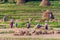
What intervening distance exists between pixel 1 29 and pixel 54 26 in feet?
16.4

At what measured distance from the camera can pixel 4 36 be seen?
29953 mm

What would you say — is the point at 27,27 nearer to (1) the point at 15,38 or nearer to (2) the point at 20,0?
(1) the point at 15,38

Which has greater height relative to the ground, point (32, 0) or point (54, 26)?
point (54, 26)

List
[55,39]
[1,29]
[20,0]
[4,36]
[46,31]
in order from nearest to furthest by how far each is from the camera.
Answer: [55,39]
[4,36]
[46,31]
[1,29]
[20,0]

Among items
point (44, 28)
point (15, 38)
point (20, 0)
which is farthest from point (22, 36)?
point (20, 0)

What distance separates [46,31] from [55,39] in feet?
13.8

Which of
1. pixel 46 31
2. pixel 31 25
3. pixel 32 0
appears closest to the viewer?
pixel 46 31

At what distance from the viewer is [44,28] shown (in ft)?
111

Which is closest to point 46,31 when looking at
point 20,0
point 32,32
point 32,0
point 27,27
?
point 32,32

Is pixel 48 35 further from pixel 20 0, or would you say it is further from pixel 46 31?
pixel 20 0

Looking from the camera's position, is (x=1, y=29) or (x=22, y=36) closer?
(x=22, y=36)

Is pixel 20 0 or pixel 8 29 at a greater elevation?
pixel 8 29

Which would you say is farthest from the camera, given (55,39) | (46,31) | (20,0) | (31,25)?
(20,0)

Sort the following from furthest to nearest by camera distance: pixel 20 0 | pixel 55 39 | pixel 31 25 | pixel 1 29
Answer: pixel 20 0, pixel 31 25, pixel 1 29, pixel 55 39
